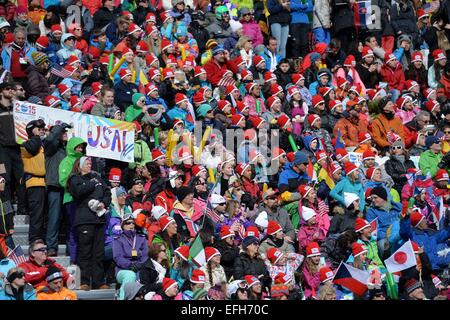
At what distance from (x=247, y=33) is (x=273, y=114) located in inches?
124

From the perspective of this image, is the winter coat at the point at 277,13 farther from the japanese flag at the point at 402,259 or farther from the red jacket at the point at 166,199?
the japanese flag at the point at 402,259

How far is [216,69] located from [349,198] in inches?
183

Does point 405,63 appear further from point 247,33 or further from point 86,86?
point 86,86

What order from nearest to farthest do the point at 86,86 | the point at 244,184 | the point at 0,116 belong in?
1. the point at 0,116
2. the point at 244,184
3. the point at 86,86

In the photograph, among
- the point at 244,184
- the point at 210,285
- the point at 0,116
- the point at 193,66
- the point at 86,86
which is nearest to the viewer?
the point at 210,285

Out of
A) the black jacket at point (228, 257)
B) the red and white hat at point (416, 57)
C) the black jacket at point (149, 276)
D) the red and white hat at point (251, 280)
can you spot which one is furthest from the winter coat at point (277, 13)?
the red and white hat at point (251, 280)

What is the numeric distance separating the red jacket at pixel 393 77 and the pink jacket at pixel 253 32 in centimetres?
219

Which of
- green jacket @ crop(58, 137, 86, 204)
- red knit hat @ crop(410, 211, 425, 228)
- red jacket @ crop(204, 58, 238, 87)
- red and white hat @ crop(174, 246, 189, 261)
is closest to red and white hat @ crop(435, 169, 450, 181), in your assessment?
red knit hat @ crop(410, 211, 425, 228)

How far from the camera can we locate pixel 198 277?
17109 millimetres

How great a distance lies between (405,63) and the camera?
86.6 ft

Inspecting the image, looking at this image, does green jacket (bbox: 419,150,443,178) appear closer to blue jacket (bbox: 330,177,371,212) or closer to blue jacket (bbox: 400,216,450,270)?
blue jacket (bbox: 330,177,371,212)

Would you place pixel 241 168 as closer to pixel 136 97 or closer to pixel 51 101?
pixel 136 97

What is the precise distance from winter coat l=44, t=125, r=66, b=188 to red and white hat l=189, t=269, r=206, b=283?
89.9 inches
